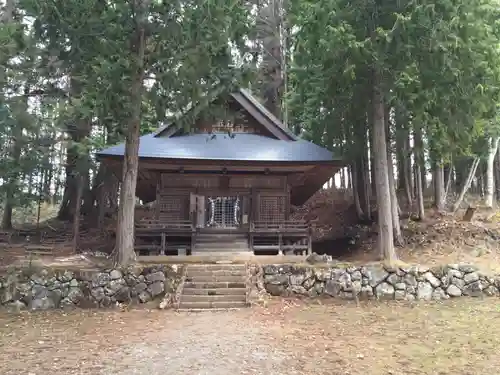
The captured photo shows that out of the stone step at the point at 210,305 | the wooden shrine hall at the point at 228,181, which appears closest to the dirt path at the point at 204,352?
the stone step at the point at 210,305

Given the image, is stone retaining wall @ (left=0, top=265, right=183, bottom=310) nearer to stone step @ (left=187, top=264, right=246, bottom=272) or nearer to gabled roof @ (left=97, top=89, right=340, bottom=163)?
stone step @ (left=187, top=264, right=246, bottom=272)

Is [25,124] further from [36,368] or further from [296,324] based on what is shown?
[296,324]

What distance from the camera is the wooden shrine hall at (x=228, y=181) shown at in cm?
1381

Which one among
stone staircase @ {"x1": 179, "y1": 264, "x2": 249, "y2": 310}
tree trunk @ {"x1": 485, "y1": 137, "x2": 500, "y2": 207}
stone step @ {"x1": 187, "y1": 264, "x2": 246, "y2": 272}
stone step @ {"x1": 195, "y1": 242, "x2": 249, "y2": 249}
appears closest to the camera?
stone staircase @ {"x1": 179, "y1": 264, "x2": 249, "y2": 310}

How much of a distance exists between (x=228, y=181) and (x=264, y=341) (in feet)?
29.6

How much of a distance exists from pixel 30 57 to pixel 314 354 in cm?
830

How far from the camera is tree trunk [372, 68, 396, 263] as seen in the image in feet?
37.4

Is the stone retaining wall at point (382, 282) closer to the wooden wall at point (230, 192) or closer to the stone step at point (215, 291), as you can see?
the stone step at point (215, 291)

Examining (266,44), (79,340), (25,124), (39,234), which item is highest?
(266,44)

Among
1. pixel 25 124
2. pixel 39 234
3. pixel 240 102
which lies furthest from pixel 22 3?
pixel 39 234

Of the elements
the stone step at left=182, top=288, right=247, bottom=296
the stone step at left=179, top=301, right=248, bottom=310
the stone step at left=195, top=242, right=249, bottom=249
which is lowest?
the stone step at left=179, top=301, right=248, bottom=310

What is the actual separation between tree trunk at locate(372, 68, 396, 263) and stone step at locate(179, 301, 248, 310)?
4277 millimetres

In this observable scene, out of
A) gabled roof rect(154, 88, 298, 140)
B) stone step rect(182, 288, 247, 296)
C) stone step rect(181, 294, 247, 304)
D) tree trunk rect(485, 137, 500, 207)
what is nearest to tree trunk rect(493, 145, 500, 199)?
tree trunk rect(485, 137, 500, 207)

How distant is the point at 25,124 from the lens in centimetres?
978
